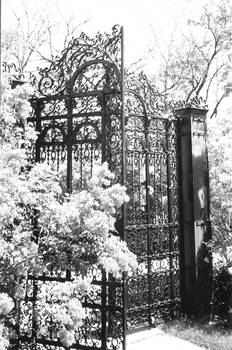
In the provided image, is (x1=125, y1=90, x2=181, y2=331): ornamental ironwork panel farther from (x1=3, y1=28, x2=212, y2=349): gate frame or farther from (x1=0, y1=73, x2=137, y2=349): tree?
(x1=0, y1=73, x2=137, y2=349): tree

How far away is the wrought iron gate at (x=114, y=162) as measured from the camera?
5352 millimetres

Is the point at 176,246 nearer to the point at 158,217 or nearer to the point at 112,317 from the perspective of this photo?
the point at 158,217

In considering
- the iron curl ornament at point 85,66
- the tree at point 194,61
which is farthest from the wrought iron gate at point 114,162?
the tree at point 194,61

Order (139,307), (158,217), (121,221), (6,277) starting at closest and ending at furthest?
(6,277) → (121,221) → (139,307) → (158,217)

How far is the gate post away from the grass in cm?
37

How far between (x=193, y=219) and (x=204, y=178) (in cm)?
74

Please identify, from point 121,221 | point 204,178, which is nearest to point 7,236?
point 121,221

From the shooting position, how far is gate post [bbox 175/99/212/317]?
709 cm

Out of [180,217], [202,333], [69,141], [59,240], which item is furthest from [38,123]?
[202,333]


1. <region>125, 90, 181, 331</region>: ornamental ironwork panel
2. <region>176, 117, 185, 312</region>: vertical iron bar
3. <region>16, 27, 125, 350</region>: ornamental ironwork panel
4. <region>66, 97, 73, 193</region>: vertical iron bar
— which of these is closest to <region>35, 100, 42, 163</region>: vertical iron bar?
<region>16, 27, 125, 350</region>: ornamental ironwork panel

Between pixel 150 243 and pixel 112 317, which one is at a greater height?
pixel 150 243

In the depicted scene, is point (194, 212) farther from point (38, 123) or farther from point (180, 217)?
point (38, 123)

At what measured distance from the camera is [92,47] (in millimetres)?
5688

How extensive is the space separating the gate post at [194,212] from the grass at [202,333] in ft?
1.20
